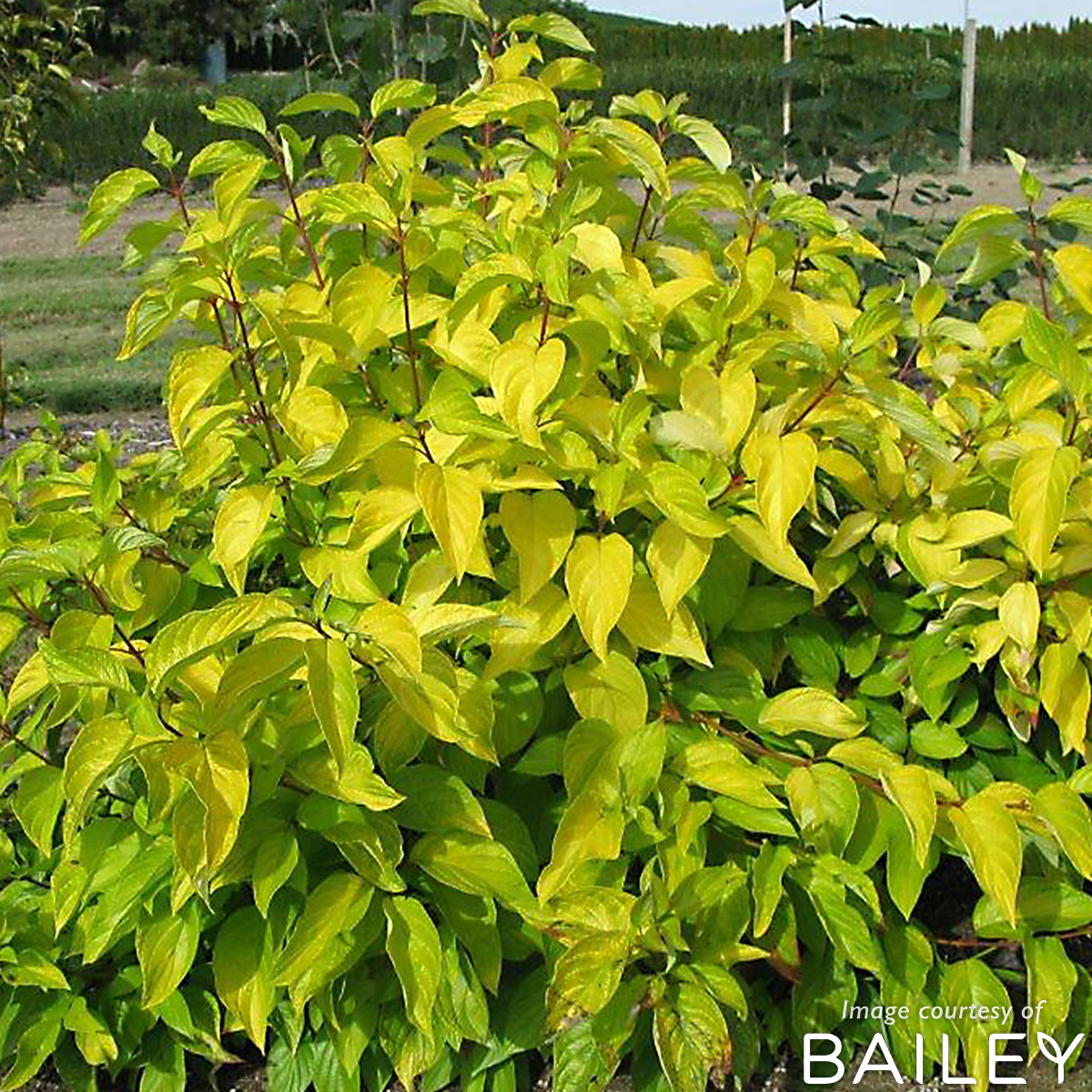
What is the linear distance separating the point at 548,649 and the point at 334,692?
429 millimetres

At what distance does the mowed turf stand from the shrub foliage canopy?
2.75 meters

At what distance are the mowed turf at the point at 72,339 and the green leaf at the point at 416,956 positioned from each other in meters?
3.12

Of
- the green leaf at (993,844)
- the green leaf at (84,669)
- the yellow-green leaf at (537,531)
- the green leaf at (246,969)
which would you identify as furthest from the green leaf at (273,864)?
the green leaf at (993,844)

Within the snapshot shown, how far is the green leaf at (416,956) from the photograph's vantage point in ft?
4.68

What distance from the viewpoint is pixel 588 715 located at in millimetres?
1522

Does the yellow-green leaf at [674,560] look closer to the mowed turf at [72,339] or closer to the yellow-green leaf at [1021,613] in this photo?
the yellow-green leaf at [1021,613]

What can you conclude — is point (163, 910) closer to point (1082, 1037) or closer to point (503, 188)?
point (503, 188)

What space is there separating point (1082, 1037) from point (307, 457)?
3.74 feet

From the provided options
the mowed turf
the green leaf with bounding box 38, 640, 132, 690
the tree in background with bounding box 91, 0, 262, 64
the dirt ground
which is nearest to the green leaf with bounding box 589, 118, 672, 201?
the green leaf with bounding box 38, 640, 132, 690

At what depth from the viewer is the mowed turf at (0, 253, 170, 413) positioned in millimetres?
5781

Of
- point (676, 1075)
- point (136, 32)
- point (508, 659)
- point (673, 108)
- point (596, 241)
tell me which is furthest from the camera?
point (136, 32)

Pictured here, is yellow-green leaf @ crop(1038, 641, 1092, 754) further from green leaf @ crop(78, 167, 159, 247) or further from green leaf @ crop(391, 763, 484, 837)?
green leaf @ crop(78, 167, 159, 247)

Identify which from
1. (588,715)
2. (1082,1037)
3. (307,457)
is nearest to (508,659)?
(588,715)

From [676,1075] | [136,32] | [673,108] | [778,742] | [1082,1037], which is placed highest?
[136,32]
